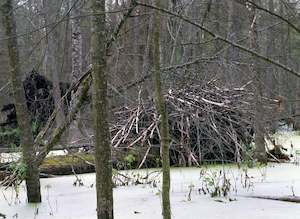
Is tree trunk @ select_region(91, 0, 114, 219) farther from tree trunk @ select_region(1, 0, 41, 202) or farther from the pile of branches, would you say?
the pile of branches

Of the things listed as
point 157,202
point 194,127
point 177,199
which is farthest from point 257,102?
point 157,202

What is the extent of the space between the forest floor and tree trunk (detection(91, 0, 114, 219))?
94 cm

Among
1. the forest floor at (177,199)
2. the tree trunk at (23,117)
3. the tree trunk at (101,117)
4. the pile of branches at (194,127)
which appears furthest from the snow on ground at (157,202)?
the pile of branches at (194,127)

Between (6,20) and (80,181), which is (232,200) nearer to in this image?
(80,181)

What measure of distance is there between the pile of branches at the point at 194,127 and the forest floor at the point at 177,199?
909 mm

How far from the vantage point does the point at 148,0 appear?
5496 mm

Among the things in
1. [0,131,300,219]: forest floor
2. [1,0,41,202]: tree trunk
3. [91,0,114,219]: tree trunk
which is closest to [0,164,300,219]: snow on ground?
[0,131,300,219]: forest floor

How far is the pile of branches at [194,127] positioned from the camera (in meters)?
7.60

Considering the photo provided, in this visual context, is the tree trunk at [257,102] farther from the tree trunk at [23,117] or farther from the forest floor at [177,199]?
the tree trunk at [23,117]

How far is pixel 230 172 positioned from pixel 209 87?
6.90 ft

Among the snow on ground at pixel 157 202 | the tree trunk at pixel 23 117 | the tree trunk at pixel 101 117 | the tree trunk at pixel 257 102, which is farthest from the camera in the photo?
the tree trunk at pixel 257 102

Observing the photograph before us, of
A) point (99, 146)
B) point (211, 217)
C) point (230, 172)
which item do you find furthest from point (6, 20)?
point (230, 172)

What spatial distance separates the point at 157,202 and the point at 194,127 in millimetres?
3021

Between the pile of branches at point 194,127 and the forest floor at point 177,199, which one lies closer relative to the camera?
the forest floor at point 177,199
